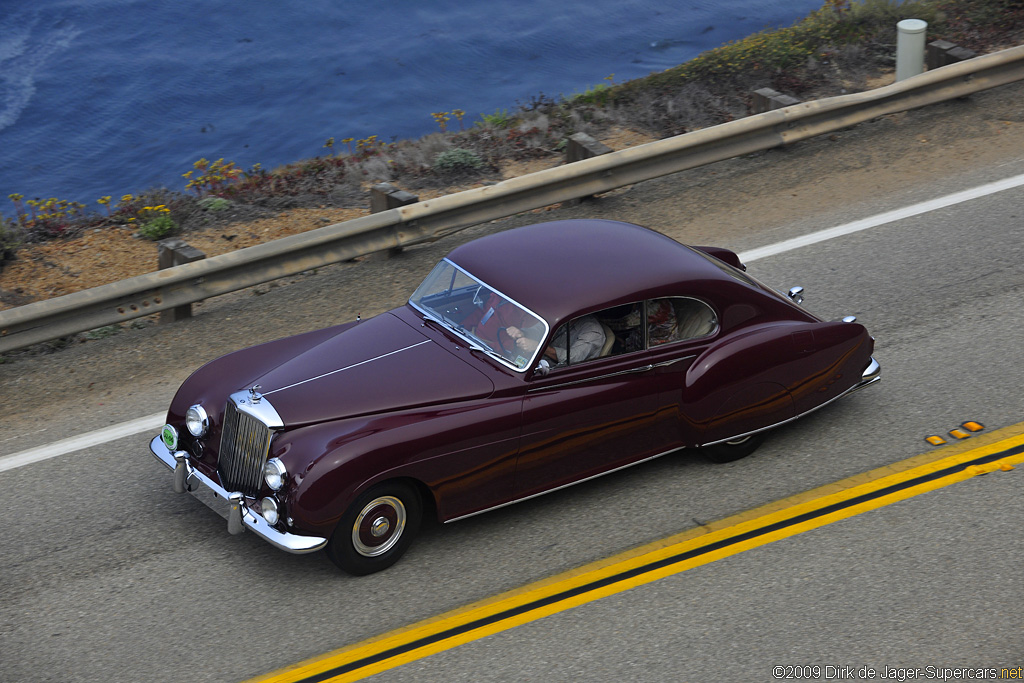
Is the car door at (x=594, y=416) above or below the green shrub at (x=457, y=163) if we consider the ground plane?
below

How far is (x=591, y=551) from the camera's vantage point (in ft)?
19.2

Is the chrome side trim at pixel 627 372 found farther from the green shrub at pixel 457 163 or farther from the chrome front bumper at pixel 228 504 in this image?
the green shrub at pixel 457 163

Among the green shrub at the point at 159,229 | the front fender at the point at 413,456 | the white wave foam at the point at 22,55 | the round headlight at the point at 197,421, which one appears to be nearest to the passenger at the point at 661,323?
the front fender at the point at 413,456

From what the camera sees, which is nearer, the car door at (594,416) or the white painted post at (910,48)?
the car door at (594,416)

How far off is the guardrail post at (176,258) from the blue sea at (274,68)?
49.7 ft

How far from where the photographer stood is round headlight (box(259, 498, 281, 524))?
5430mm

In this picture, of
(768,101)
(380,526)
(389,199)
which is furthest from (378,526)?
(768,101)

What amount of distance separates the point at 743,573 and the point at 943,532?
3.93 ft

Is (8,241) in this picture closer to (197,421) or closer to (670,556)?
(197,421)

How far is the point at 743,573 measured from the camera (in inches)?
222

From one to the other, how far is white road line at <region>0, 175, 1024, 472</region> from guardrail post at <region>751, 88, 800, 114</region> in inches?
76.2

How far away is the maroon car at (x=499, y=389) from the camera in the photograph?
5559 mm

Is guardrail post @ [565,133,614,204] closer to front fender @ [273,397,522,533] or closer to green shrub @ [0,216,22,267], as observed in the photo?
front fender @ [273,397,522,533]

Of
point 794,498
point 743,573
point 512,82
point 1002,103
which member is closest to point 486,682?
point 743,573
